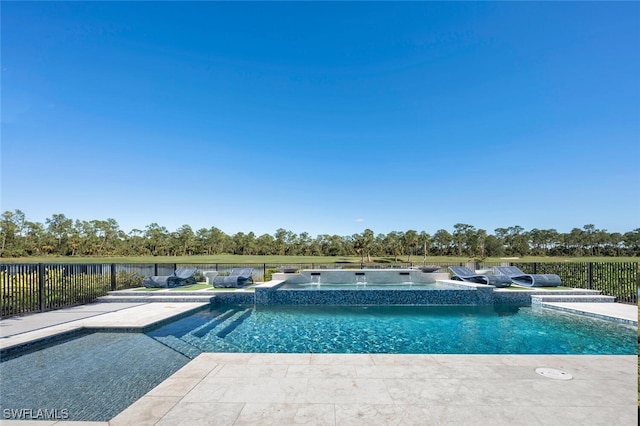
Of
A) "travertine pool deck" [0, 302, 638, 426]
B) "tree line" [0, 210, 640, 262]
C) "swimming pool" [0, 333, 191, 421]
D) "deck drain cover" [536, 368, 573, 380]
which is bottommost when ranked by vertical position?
"tree line" [0, 210, 640, 262]

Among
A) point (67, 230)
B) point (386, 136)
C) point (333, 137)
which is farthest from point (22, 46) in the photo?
point (67, 230)

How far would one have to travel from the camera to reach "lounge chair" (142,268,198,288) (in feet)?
39.7

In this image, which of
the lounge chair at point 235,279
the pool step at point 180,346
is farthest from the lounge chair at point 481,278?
the pool step at point 180,346

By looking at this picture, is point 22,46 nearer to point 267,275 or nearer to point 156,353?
point 156,353

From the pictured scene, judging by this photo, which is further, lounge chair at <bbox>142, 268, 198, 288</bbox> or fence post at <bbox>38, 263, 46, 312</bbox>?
lounge chair at <bbox>142, 268, 198, 288</bbox>

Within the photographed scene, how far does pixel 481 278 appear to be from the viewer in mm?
12352

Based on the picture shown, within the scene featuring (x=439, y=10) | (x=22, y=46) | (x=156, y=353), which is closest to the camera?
(x=156, y=353)

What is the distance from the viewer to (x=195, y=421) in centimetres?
286

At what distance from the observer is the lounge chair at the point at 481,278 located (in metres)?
11.5

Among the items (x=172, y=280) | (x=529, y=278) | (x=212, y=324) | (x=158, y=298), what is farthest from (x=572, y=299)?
(x=172, y=280)

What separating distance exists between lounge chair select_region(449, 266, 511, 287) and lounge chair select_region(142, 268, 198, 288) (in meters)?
11.8

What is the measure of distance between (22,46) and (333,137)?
53.8 feet

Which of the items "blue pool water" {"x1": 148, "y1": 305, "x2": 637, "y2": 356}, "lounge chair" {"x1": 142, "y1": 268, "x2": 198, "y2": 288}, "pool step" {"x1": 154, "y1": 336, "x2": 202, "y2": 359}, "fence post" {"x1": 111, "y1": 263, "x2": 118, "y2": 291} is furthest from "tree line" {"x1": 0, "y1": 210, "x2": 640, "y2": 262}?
"pool step" {"x1": 154, "y1": 336, "x2": 202, "y2": 359}

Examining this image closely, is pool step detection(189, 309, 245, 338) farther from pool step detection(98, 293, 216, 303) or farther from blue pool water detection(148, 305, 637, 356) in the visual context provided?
pool step detection(98, 293, 216, 303)
